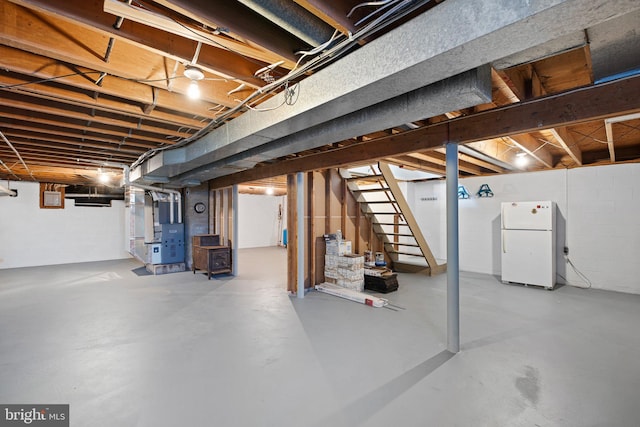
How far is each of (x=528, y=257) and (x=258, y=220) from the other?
8834mm

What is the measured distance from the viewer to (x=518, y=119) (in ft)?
7.64

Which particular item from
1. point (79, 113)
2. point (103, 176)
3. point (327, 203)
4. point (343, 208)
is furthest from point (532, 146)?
point (103, 176)

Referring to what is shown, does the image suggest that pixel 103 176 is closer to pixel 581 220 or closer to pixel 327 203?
pixel 327 203

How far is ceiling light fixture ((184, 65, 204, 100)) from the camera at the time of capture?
2.02 meters

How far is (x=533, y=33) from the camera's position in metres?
Answer: 1.17

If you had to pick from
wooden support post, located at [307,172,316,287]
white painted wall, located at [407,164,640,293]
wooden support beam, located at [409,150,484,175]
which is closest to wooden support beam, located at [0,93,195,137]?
wooden support post, located at [307,172,316,287]

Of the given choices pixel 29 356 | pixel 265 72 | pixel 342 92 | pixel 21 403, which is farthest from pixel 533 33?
pixel 29 356

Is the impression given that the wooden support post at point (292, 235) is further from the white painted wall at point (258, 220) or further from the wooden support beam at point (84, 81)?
the white painted wall at point (258, 220)

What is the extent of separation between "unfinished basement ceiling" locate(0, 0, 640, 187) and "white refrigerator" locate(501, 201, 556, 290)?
7.92 ft

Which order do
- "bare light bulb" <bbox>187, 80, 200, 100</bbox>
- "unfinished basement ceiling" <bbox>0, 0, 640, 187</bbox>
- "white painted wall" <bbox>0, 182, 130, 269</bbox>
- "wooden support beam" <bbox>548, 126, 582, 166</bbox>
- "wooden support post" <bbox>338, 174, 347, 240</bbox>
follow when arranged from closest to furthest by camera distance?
1. "unfinished basement ceiling" <bbox>0, 0, 640, 187</bbox>
2. "bare light bulb" <bbox>187, 80, 200, 100</bbox>
3. "wooden support beam" <bbox>548, 126, 582, 166</bbox>
4. "wooden support post" <bbox>338, 174, 347, 240</bbox>
5. "white painted wall" <bbox>0, 182, 130, 269</bbox>

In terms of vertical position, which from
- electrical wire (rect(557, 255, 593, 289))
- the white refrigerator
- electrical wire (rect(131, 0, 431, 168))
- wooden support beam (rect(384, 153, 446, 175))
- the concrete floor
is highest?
electrical wire (rect(131, 0, 431, 168))

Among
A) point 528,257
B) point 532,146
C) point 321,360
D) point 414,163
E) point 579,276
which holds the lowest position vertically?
point 321,360

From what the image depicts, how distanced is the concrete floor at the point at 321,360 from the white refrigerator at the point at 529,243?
477 millimetres

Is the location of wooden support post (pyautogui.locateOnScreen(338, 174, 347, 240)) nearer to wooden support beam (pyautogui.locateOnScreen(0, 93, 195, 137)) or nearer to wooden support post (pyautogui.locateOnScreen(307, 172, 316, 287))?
wooden support post (pyautogui.locateOnScreen(307, 172, 316, 287))
